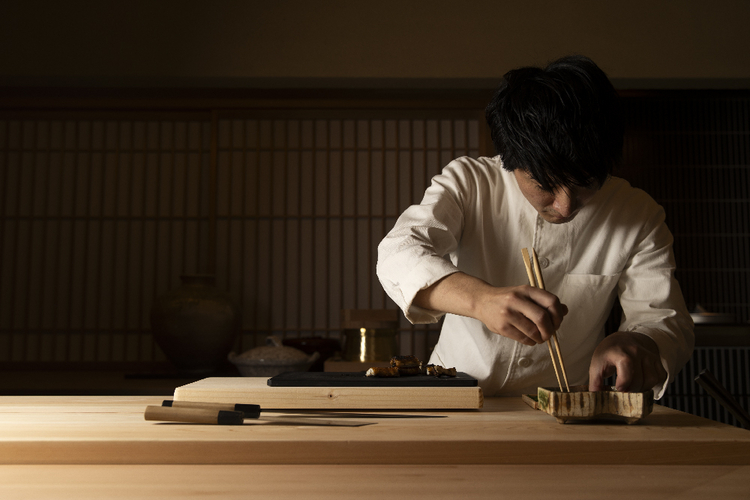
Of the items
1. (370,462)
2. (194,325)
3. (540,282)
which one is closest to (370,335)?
(194,325)

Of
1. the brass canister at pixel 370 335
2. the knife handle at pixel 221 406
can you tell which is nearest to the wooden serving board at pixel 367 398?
the knife handle at pixel 221 406

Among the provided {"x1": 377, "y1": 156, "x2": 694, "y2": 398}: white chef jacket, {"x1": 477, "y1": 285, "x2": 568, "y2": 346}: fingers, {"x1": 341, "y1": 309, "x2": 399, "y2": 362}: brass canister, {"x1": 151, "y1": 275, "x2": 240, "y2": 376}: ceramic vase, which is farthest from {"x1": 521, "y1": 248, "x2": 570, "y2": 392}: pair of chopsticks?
{"x1": 151, "y1": 275, "x2": 240, "y2": 376}: ceramic vase

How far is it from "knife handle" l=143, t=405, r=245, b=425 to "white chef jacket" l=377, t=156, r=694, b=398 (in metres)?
0.73

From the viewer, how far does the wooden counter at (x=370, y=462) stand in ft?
2.27

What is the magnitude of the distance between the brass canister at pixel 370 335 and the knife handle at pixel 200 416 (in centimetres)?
196

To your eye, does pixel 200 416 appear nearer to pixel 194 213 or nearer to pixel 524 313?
pixel 524 313

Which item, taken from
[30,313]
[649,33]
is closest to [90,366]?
[30,313]

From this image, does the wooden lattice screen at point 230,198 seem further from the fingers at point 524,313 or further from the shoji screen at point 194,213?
the fingers at point 524,313

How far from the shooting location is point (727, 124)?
3350 mm

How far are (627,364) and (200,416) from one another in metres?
0.79

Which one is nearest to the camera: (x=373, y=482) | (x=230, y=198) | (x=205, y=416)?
(x=373, y=482)

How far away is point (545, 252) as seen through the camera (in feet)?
5.39

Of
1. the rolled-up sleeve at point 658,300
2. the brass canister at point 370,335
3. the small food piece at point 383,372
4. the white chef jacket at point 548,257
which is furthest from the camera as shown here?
the brass canister at point 370,335

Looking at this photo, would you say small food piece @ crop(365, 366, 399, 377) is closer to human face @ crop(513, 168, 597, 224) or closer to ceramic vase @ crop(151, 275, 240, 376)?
human face @ crop(513, 168, 597, 224)
